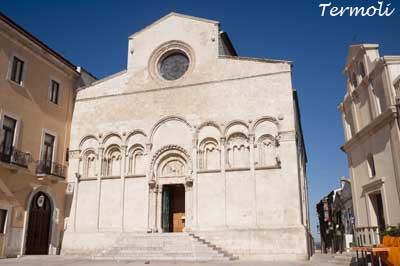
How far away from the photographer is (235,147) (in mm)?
17484

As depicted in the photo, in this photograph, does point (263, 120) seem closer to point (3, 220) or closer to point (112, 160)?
point (112, 160)

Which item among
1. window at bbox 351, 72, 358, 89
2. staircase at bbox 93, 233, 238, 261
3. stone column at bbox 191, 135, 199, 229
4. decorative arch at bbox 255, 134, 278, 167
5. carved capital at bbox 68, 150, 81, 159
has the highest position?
window at bbox 351, 72, 358, 89

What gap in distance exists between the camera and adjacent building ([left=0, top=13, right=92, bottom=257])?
1596 centimetres

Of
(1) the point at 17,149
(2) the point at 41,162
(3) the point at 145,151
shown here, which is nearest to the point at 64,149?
(2) the point at 41,162

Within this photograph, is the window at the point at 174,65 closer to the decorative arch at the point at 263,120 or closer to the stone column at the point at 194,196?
the stone column at the point at 194,196

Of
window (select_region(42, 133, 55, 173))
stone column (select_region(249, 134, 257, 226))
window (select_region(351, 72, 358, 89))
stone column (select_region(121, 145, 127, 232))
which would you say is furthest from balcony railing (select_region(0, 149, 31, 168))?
window (select_region(351, 72, 358, 89))

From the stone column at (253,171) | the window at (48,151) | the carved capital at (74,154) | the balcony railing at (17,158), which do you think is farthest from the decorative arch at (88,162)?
the stone column at (253,171)

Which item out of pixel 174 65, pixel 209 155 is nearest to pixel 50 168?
pixel 209 155

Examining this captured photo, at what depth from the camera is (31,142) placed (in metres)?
17.6

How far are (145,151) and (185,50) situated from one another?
5.95 meters

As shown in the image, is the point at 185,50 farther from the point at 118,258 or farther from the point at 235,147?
the point at 118,258

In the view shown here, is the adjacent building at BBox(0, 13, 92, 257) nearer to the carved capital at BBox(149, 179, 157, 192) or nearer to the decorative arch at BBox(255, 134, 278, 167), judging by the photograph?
the carved capital at BBox(149, 179, 157, 192)

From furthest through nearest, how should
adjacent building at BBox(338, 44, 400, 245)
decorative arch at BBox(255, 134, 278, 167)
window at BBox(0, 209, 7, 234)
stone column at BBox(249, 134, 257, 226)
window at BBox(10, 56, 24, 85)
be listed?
window at BBox(10, 56, 24, 85)
decorative arch at BBox(255, 134, 278, 167)
stone column at BBox(249, 134, 257, 226)
window at BBox(0, 209, 7, 234)
adjacent building at BBox(338, 44, 400, 245)

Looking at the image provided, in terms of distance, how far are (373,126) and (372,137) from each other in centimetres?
57
